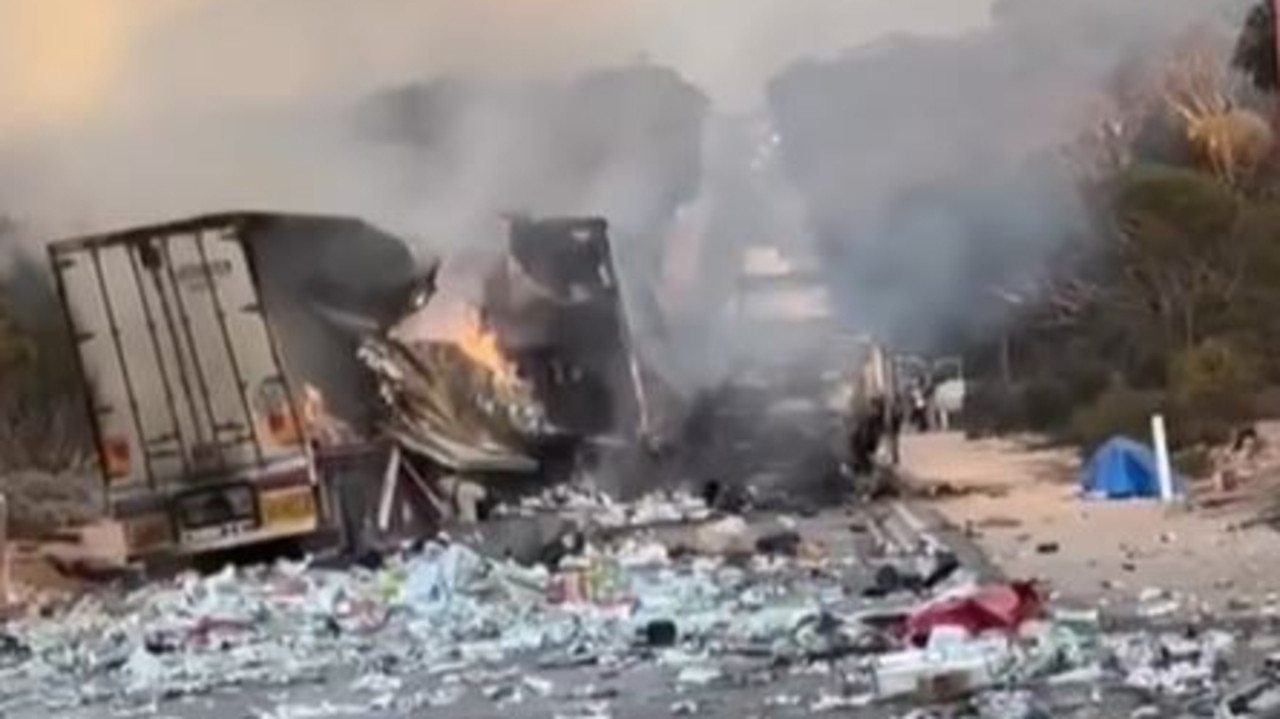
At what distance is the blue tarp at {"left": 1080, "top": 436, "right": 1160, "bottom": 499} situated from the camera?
6391 mm

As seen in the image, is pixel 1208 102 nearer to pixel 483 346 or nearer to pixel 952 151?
pixel 952 151

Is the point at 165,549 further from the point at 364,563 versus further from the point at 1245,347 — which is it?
→ the point at 1245,347

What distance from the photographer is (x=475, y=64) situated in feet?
22.1

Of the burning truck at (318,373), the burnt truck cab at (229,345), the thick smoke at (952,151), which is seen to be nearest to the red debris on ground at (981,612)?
the thick smoke at (952,151)

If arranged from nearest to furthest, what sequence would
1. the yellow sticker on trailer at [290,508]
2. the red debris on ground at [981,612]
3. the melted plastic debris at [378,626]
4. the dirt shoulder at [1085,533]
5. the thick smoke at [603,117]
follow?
1. the red debris on ground at [981,612]
2. the dirt shoulder at [1085,533]
3. the melted plastic debris at [378,626]
4. the thick smoke at [603,117]
5. the yellow sticker on trailer at [290,508]

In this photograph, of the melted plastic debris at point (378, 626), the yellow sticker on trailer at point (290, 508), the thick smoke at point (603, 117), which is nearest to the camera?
the melted plastic debris at point (378, 626)

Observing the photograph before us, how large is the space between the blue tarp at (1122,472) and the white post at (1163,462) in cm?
1

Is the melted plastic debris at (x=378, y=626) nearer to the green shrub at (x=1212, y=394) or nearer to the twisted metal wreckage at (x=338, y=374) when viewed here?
the twisted metal wreckage at (x=338, y=374)

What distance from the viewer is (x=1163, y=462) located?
20.9 feet

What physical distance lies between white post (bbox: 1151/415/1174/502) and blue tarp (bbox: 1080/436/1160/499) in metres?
0.01

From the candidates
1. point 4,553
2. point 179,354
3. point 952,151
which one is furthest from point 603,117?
point 4,553

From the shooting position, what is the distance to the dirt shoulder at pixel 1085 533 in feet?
20.2

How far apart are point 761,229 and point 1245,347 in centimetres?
112

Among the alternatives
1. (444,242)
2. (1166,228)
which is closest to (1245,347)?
(1166,228)
